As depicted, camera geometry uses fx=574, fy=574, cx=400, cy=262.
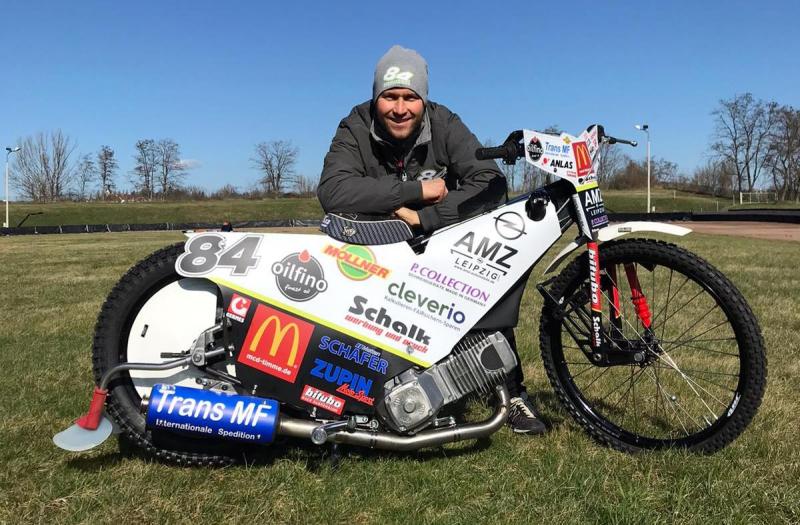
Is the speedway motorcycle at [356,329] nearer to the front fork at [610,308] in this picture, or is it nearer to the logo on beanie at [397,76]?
the front fork at [610,308]

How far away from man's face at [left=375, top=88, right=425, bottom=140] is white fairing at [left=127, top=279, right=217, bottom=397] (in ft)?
4.40

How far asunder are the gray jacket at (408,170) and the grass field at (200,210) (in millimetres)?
55502

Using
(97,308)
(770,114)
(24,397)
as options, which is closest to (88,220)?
(97,308)

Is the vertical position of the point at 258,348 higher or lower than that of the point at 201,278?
lower

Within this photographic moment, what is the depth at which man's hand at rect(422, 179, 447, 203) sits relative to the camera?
10.1 feet

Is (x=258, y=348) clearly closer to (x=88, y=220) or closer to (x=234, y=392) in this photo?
(x=234, y=392)

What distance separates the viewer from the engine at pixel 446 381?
111 inches

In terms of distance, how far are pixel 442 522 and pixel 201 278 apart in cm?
170

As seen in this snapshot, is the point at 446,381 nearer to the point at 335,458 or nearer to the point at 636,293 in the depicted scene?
the point at 335,458

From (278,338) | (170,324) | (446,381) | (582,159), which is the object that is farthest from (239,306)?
(582,159)

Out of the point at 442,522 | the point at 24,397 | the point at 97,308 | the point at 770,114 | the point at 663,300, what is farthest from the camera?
the point at 770,114

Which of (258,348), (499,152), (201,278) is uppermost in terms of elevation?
(499,152)

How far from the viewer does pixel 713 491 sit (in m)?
2.59

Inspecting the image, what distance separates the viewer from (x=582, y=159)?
120 inches
